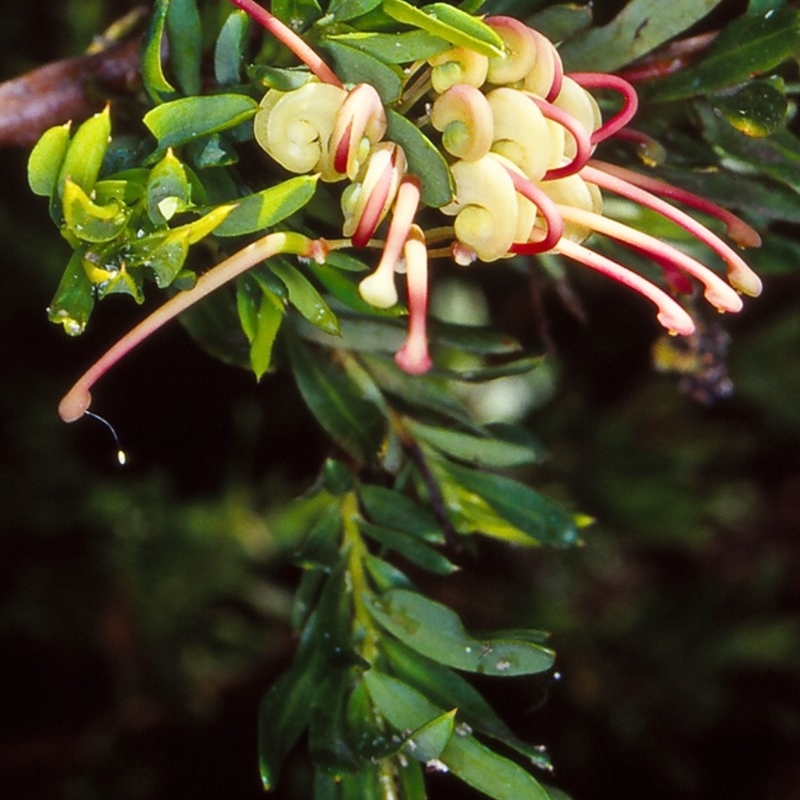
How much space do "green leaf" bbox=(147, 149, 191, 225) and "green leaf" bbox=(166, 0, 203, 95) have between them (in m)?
0.11

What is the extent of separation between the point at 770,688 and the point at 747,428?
364 millimetres

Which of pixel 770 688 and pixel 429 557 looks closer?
pixel 429 557

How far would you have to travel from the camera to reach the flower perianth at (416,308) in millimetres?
446

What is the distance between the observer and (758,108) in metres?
0.58

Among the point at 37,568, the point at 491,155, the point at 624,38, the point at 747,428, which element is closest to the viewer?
the point at 491,155

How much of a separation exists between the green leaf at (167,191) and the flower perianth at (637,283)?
0.17 m

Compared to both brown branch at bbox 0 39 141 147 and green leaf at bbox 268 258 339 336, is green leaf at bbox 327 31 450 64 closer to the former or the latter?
green leaf at bbox 268 258 339 336

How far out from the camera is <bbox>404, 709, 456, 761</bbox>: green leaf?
22.4 inches

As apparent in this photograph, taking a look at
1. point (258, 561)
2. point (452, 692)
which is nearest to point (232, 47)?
point (452, 692)

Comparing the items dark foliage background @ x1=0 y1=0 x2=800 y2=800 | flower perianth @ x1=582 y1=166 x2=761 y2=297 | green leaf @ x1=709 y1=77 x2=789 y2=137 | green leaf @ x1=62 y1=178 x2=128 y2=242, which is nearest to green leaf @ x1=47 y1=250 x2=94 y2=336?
green leaf @ x1=62 y1=178 x2=128 y2=242

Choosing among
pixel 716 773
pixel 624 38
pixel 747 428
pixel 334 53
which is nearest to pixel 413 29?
pixel 334 53

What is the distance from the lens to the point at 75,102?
67 centimetres

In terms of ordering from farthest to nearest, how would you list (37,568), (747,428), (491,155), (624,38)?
(747,428) < (37,568) < (624,38) < (491,155)

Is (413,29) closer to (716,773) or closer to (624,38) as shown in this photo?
(624,38)
